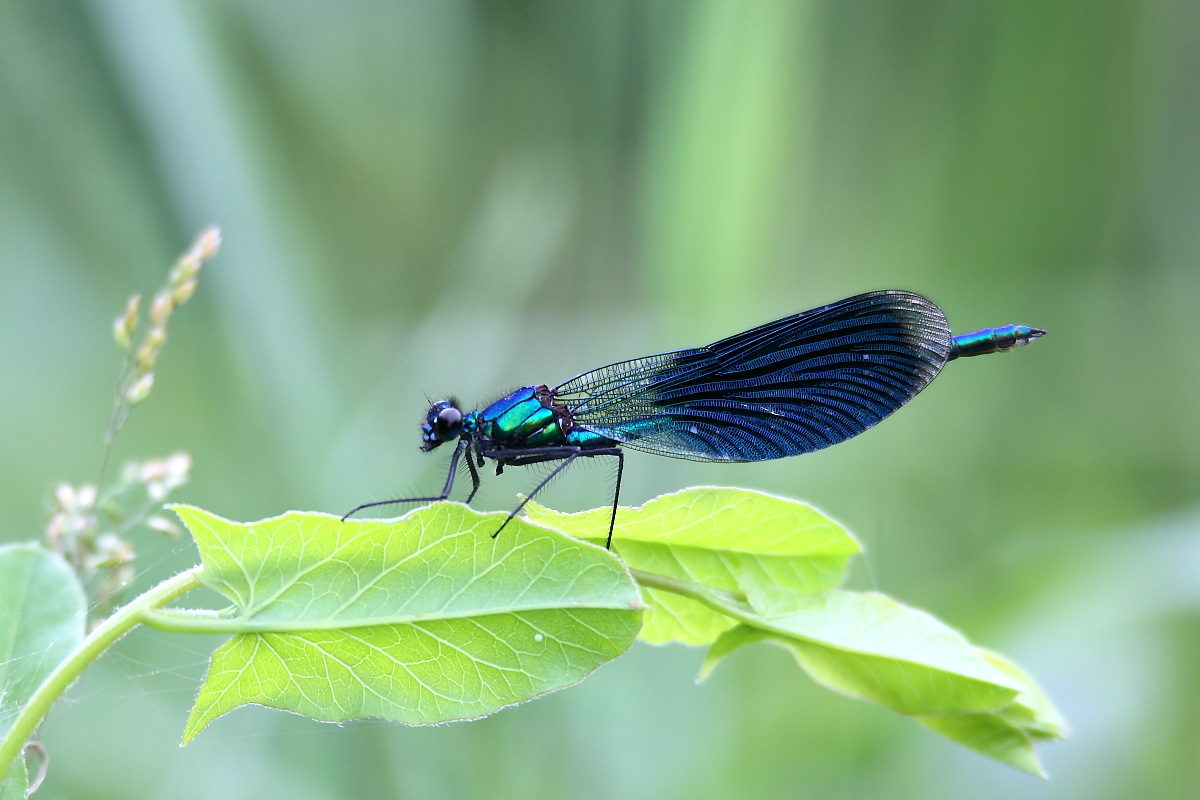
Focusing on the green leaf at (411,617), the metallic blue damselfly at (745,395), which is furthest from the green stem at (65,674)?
the metallic blue damselfly at (745,395)

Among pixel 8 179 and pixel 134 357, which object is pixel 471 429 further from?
pixel 8 179

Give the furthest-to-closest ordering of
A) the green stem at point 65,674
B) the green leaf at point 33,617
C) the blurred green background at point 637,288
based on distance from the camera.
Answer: the blurred green background at point 637,288 → the green leaf at point 33,617 → the green stem at point 65,674

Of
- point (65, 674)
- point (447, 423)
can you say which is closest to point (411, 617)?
point (65, 674)

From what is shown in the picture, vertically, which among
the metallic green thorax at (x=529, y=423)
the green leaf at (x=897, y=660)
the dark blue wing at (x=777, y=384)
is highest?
the dark blue wing at (x=777, y=384)

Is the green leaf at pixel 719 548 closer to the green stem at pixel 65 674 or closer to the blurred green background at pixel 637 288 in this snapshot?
the green stem at pixel 65 674

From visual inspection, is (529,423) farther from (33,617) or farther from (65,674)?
→ (65,674)

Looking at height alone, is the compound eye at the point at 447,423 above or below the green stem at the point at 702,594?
above

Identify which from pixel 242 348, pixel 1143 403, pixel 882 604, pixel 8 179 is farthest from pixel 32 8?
pixel 1143 403

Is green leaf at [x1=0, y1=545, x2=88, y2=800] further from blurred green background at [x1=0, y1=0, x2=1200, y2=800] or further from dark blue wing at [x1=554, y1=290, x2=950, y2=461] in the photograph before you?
blurred green background at [x1=0, y1=0, x2=1200, y2=800]
